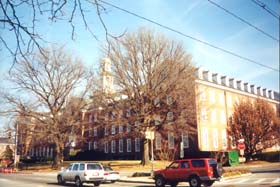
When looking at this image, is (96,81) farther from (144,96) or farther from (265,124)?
(265,124)

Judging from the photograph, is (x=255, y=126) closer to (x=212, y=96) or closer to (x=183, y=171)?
(x=212, y=96)

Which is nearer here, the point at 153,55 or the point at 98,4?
the point at 98,4

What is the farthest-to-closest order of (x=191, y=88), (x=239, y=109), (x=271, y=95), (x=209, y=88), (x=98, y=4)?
(x=271, y=95) → (x=209, y=88) → (x=239, y=109) → (x=191, y=88) → (x=98, y=4)

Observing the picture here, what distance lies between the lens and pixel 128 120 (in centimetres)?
3150

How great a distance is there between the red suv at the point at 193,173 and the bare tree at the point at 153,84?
41.9 feet

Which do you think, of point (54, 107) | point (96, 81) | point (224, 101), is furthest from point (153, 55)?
point (224, 101)

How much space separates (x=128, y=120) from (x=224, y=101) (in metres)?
26.3

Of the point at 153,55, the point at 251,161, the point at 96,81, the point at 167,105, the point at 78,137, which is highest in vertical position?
the point at 153,55

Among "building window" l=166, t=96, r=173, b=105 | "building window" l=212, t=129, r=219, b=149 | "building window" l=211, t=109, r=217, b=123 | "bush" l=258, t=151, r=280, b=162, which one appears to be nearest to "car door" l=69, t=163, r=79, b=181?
"building window" l=166, t=96, r=173, b=105

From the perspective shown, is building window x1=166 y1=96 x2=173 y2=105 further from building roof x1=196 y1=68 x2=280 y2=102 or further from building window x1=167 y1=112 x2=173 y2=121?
building roof x1=196 y1=68 x2=280 y2=102

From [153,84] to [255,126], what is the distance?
1810 centimetres

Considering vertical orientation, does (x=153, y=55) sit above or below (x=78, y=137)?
above

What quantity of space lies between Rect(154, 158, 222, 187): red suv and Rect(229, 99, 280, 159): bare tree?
86.7ft

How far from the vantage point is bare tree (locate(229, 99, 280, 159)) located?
4200 cm
